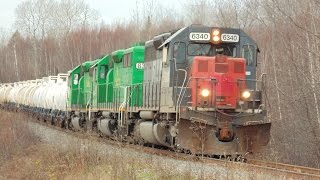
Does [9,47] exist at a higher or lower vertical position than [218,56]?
higher

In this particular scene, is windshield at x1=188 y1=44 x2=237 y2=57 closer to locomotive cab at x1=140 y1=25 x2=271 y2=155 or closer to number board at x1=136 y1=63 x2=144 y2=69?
locomotive cab at x1=140 y1=25 x2=271 y2=155

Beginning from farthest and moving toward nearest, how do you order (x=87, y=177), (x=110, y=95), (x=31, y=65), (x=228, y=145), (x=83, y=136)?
(x=31, y=65) → (x=110, y=95) → (x=83, y=136) → (x=228, y=145) → (x=87, y=177)

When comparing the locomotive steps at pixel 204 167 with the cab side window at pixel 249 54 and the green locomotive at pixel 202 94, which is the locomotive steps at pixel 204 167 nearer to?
the green locomotive at pixel 202 94

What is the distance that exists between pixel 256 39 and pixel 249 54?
68.0 feet

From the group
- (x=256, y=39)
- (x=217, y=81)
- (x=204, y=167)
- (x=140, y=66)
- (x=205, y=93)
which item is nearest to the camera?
(x=204, y=167)

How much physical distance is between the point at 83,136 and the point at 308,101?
24.0 ft

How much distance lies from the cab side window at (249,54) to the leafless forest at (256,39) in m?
1.31

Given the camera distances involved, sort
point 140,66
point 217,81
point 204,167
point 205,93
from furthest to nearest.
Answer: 1. point 140,66
2. point 217,81
3. point 205,93
4. point 204,167

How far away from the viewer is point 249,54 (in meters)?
14.1

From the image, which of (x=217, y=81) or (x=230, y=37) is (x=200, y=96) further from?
(x=230, y=37)

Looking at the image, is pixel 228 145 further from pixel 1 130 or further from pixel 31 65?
pixel 31 65

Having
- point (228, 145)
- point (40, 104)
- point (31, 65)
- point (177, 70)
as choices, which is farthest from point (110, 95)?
point (31, 65)

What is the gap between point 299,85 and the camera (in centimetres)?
1750

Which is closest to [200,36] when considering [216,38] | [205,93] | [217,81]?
[216,38]
